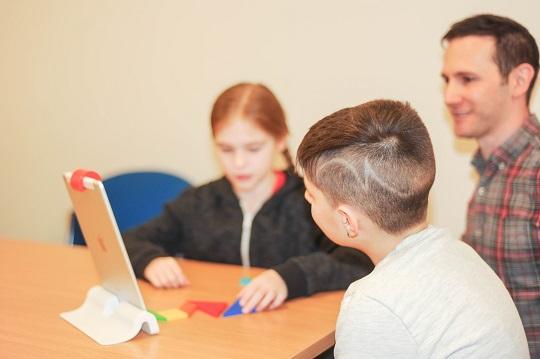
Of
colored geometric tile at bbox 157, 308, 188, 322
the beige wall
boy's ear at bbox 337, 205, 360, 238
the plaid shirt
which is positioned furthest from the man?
colored geometric tile at bbox 157, 308, 188, 322

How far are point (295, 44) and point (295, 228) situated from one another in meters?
0.88

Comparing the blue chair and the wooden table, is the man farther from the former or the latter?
the blue chair

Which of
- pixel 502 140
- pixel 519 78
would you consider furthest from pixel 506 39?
pixel 502 140

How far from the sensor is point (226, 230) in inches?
91.8

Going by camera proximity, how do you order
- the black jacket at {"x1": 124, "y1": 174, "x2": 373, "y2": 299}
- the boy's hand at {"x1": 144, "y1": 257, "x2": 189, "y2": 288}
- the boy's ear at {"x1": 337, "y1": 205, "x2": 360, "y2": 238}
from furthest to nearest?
the black jacket at {"x1": 124, "y1": 174, "x2": 373, "y2": 299} < the boy's hand at {"x1": 144, "y1": 257, "x2": 189, "y2": 288} < the boy's ear at {"x1": 337, "y1": 205, "x2": 360, "y2": 238}

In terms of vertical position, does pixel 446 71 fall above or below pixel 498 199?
above

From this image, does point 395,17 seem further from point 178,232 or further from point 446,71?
point 178,232

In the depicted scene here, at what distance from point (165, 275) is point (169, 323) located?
30 centimetres

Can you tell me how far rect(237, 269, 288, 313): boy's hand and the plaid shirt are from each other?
0.69 meters

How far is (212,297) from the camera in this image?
1.85m

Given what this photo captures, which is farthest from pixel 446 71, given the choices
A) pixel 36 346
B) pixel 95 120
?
pixel 95 120

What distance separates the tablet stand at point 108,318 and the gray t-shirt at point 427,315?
1.61ft

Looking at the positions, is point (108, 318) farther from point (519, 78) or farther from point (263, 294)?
point (519, 78)

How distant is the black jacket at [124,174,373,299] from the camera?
226 cm
